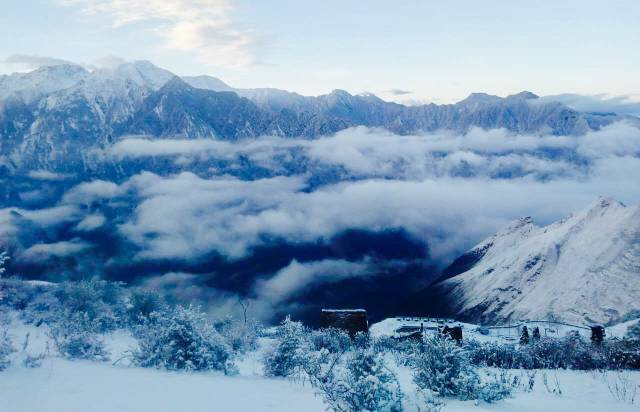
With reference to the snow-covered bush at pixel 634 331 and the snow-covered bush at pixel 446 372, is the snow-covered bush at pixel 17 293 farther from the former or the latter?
the snow-covered bush at pixel 634 331

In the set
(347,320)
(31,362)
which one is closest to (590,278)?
(347,320)

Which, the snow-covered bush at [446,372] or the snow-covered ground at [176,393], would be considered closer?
the snow-covered ground at [176,393]

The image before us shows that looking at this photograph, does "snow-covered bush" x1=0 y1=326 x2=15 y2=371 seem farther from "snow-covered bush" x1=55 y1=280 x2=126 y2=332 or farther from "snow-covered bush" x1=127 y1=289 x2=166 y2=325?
"snow-covered bush" x1=127 y1=289 x2=166 y2=325

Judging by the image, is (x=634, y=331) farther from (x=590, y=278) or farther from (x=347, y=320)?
A: (x=590, y=278)

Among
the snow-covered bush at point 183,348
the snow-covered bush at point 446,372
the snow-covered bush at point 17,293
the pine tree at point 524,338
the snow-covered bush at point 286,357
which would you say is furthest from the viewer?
the pine tree at point 524,338

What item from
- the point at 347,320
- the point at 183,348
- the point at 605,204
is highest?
the point at 183,348

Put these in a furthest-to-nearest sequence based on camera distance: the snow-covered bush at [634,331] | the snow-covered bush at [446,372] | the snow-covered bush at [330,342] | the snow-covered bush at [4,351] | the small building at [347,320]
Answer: the small building at [347,320]
the snow-covered bush at [330,342]
the snow-covered bush at [634,331]
the snow-covered bush at [4,351]
the snow-covered bush at [446,372]

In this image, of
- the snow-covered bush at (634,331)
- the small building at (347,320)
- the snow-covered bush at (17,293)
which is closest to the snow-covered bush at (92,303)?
the snow-covered bush at (17,293)
